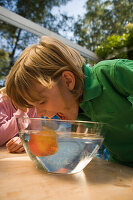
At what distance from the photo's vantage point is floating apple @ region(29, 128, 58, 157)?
355 millimetres

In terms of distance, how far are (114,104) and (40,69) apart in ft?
0.87

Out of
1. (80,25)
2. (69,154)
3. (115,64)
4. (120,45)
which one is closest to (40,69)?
(115,64)

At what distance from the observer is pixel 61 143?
0.34m

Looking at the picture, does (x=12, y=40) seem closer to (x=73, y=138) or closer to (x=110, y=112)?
(x=110, y=112)

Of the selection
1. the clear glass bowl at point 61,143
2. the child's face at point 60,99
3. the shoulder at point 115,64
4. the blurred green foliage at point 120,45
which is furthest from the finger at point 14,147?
the blurred green foliage at point 120,45

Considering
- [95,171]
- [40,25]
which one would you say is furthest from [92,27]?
[95,171]

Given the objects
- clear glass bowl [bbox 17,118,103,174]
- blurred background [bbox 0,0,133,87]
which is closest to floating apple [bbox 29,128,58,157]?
clear glass bowl [bbox 17,118,103,174]

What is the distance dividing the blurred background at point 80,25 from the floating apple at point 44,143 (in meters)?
1.78

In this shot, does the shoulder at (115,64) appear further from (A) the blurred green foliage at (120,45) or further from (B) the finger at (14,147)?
(A) the blurred green foliage at (120,45)

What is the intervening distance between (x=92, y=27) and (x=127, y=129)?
2556 mm

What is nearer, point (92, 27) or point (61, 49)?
point (61, 49)

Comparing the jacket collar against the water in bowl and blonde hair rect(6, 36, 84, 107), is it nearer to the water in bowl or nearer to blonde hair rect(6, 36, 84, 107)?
blonde hair rect(6, 36, 84, 107)

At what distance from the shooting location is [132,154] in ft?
2.07

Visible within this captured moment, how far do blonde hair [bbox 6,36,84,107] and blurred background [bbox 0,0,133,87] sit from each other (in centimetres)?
146
